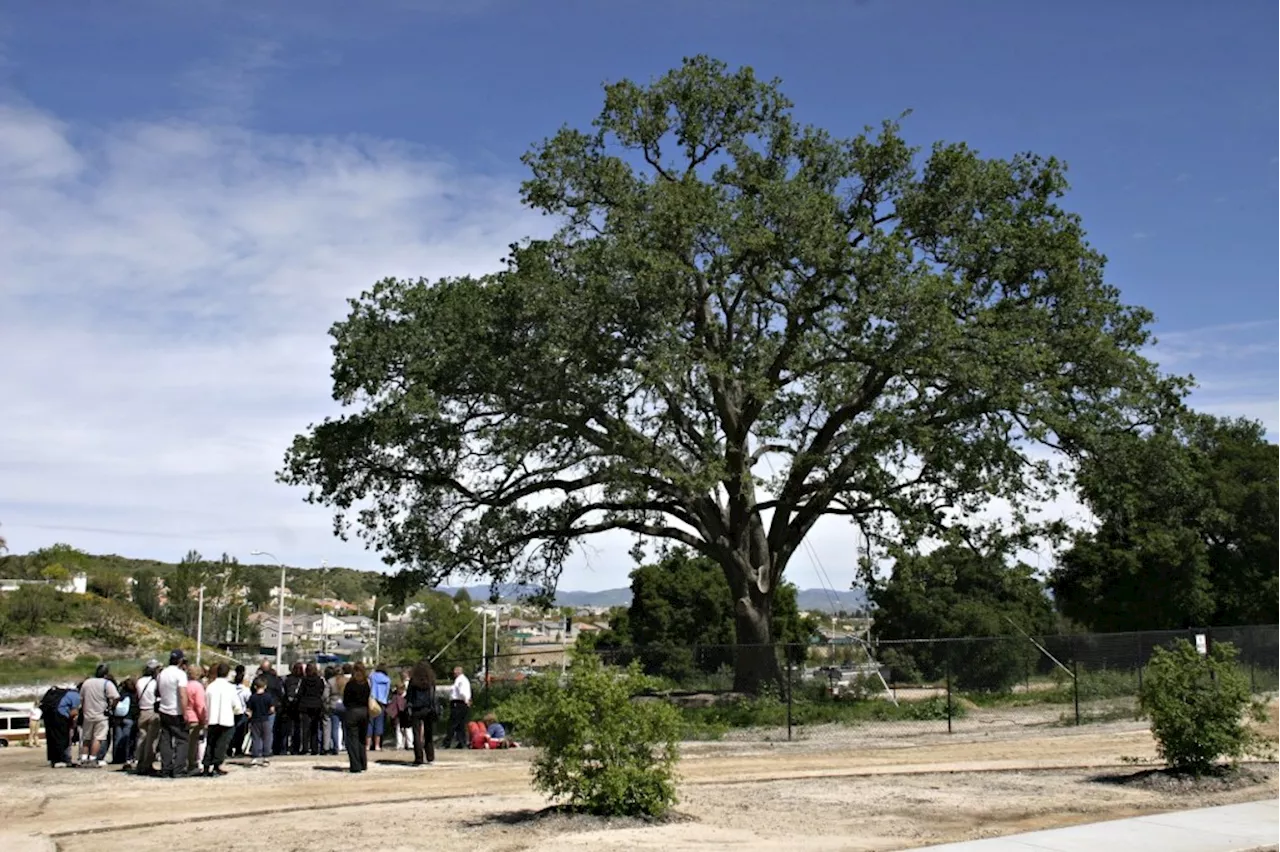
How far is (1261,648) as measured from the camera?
113 feet

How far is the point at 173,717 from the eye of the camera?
708 inches

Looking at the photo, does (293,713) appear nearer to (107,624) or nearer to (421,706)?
(421,706)

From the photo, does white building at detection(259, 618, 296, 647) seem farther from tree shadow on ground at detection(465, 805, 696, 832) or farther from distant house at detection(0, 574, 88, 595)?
tree shadow on ground at detection(465, 805, 696, 832)

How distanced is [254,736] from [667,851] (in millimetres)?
11913

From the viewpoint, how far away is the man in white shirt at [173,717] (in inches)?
700

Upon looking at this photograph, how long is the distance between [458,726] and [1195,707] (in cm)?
1406

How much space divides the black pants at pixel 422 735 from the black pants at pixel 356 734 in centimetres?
184

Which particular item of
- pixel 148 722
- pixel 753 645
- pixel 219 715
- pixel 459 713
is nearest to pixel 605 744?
pixel 219 715

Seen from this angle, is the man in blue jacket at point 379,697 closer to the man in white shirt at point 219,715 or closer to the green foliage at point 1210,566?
the man in white shirt at point 219,715

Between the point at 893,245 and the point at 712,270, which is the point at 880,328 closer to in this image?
the point at 893,245

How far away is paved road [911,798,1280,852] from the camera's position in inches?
415

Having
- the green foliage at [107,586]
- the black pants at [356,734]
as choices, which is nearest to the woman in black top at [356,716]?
the black pants at [356,734]

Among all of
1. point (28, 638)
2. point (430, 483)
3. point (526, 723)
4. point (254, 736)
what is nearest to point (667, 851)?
point (526, 723)

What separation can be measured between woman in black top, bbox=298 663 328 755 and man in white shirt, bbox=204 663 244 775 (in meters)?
2.65
